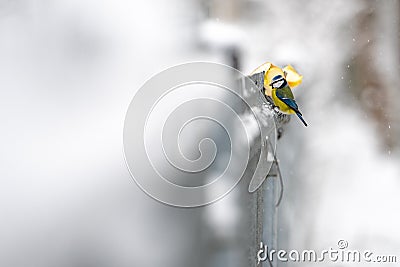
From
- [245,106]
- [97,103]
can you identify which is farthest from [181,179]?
[97,103]

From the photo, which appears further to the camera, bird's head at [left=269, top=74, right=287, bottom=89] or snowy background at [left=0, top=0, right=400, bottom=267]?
snowy background at [left=0, top=0, right=400, bottom=267]

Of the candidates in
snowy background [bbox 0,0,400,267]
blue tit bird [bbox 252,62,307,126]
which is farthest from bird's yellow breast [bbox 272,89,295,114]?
snowy background [bbox 0,0,400,267]

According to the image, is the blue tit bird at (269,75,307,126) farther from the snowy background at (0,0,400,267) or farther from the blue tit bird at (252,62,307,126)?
the snowy background at (0,0,400,267)

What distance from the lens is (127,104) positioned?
12.3 feet

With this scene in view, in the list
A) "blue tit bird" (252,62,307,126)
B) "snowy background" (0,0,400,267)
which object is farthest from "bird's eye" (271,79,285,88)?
"snowy background" (0,0,400,267)

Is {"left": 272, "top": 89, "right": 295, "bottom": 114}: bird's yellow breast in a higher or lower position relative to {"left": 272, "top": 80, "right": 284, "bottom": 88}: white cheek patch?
lower

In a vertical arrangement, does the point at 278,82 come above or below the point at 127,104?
below

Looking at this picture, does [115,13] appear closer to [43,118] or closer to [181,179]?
[43,118]

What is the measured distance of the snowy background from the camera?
11.6 ft

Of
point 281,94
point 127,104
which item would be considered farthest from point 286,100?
point 127,104

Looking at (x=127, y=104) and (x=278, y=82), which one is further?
(x=127, y=104)

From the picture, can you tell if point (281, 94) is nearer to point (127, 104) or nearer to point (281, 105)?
point (281, 105)

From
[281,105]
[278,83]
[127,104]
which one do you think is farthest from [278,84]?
[127,104]

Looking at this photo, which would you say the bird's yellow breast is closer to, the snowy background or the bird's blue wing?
the bird's blue wing
